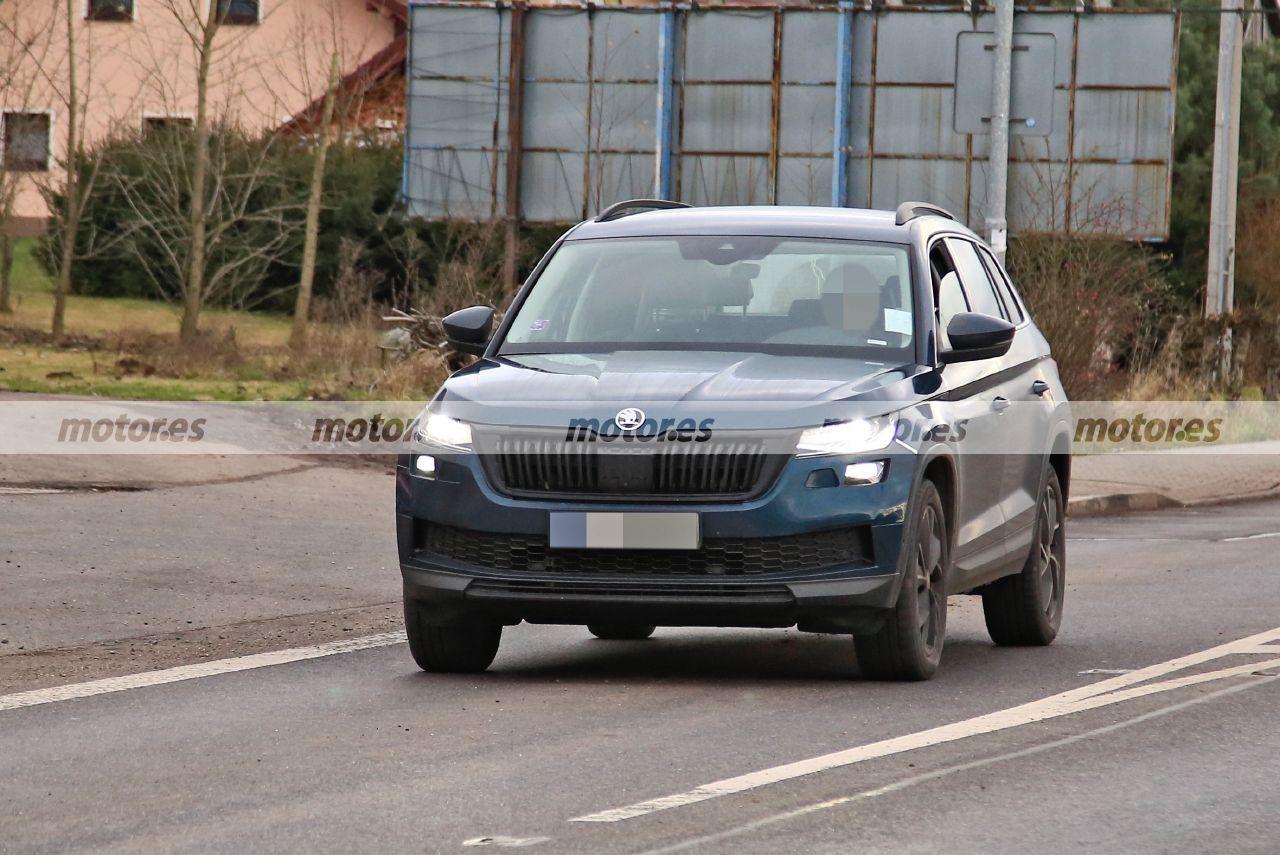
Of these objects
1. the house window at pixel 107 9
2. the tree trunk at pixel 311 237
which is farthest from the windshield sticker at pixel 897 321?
the house window at pixel 107 9

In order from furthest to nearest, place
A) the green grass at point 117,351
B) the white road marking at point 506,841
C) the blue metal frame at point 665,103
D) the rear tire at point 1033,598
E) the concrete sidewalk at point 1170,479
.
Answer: the blue metal frame at point 665,103 < the green grass at point 117,351 < the concrete sidewalk at point 1170,479 < the rear tire at point 1033,598 < the white road marking at point 506,841

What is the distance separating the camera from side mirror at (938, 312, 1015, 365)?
913 centimetres

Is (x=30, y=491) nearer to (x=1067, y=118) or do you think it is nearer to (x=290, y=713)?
(x=290, y=713)

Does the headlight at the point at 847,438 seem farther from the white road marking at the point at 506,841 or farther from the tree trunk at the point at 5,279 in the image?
the tree trunk at the point at 5,279

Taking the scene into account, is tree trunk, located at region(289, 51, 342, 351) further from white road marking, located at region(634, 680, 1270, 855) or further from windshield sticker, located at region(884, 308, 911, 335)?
white road marking, located at region(634, 680, 1270, 855)

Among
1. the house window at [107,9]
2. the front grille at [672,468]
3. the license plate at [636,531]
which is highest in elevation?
the house window at [107,9]

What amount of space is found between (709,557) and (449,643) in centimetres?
126

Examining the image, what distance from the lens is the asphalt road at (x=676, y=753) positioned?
599 cm

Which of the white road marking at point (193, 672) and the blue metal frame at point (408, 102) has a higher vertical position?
the blue metal frame at point (408, 102)

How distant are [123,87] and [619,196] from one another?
19815mm

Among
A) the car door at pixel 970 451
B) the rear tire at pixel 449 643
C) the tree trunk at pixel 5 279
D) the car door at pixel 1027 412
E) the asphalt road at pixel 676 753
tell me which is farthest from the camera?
the tree trunk at pixel 5 279

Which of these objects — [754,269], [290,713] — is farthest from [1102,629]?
[290,713]

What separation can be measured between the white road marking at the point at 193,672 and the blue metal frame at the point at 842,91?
25.8 meters

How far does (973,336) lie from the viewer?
30.1 feet
